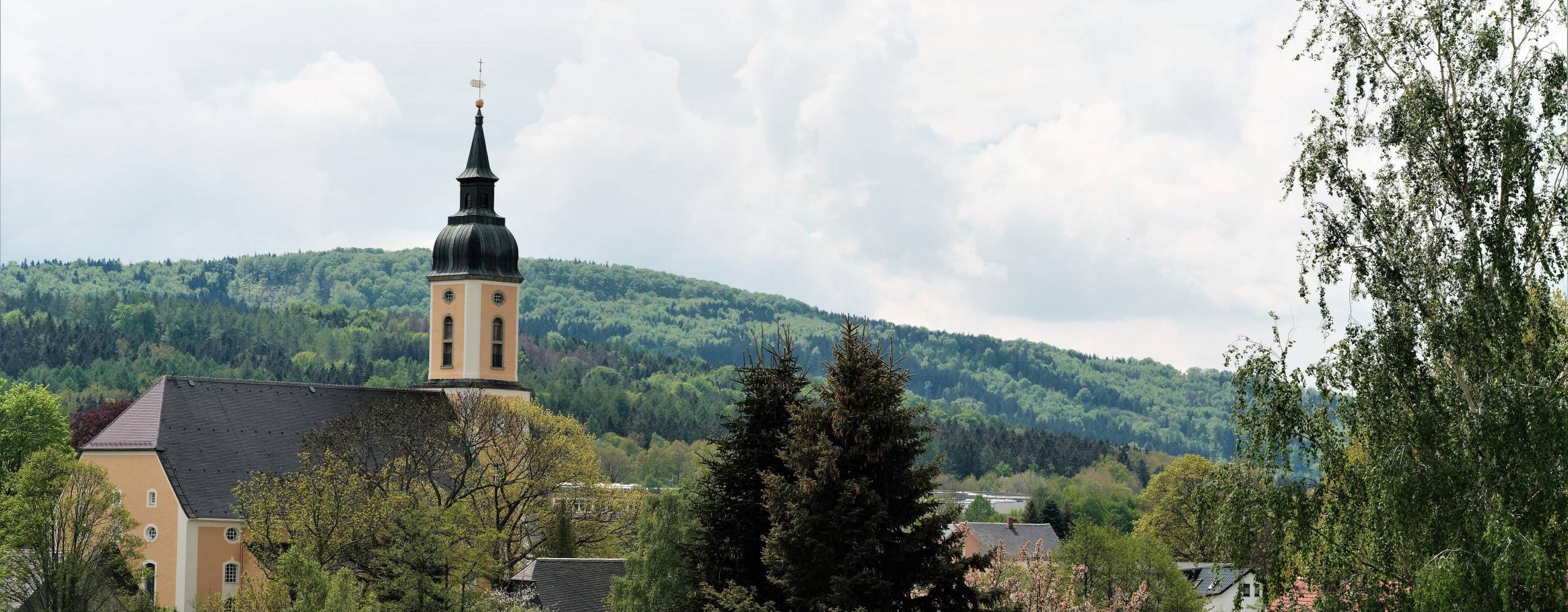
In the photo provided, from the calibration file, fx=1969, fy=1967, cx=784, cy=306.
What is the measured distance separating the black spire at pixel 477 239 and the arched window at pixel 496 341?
174 cm

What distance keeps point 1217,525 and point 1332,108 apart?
21.1 ft

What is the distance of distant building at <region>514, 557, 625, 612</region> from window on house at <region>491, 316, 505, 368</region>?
2063 cm

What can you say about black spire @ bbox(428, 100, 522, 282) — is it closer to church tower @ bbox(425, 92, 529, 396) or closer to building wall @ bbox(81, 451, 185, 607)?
church tower @ bbox(425, 92, 529, 396)

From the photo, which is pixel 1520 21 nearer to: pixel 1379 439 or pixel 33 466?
pixel 1379 439

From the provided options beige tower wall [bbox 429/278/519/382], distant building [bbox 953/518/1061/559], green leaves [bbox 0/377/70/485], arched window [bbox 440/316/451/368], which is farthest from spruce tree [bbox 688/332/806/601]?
distant building [bbox 953/518/1061/559]

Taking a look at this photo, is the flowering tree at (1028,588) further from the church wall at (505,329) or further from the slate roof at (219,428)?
the church wall at (505,329)

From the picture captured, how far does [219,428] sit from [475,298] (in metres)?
11.7

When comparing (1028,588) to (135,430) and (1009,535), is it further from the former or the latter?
(1009,535)

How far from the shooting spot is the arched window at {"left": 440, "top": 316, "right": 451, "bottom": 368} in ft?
249

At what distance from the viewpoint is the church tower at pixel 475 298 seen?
75.2m

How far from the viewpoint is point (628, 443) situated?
534ft

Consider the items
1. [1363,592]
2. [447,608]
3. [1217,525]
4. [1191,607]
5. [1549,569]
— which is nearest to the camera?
[1549,569]

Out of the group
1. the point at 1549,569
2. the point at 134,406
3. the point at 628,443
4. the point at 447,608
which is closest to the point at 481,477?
the point at 134,406

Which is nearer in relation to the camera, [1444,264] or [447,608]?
[1444,264]
